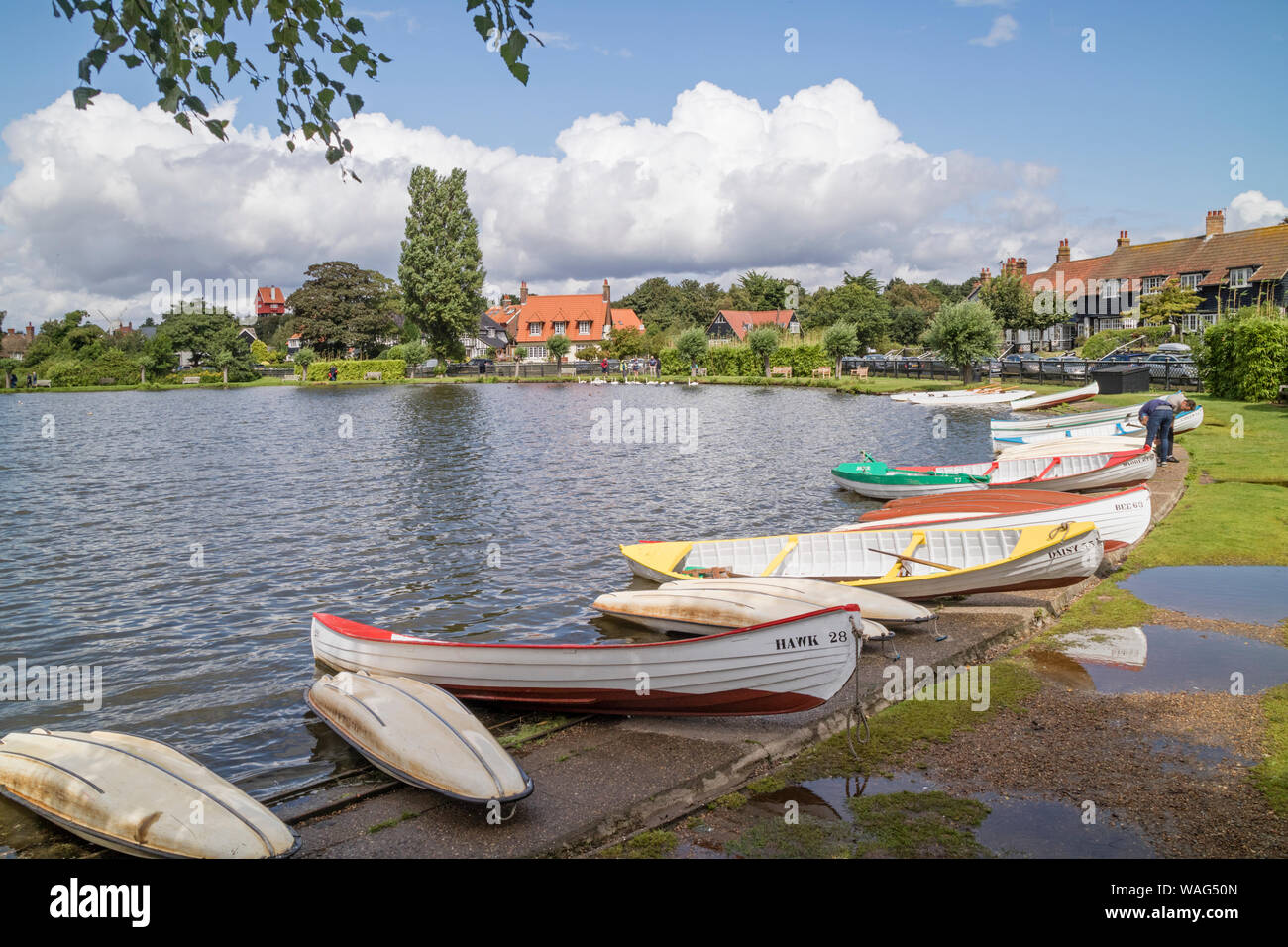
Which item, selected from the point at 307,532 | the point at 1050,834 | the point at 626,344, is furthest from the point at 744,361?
the point at 1050,834

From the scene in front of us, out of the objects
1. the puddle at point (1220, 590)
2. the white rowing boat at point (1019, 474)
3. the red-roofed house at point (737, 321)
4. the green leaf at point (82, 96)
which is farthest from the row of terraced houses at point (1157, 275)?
the green leaf at point (82, 96)

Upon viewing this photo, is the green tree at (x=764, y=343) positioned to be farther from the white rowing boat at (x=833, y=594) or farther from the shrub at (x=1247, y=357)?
the white rowing boat at (x=833, y=594)

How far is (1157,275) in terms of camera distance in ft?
251

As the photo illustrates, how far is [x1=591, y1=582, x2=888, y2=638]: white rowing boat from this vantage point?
929 centimetres

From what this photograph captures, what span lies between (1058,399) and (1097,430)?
15.9 meters

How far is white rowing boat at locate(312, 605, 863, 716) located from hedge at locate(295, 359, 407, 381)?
90294 millimetres

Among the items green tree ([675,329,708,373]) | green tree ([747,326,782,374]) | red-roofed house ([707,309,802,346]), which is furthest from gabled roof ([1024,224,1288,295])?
red-roofed house ([707,309,802,346])

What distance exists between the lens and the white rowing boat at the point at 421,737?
21.0 feet

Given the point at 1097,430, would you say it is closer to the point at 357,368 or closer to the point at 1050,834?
the point at 1050,834

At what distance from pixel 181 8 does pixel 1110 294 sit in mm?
90990

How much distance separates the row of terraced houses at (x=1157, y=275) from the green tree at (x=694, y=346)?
94.8ft
